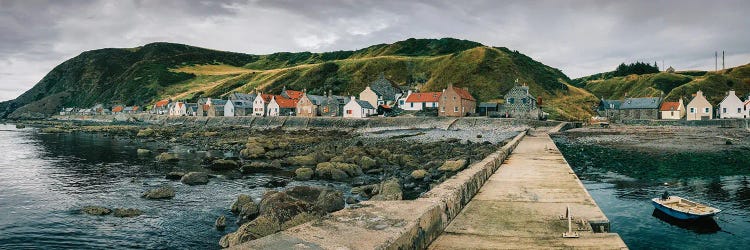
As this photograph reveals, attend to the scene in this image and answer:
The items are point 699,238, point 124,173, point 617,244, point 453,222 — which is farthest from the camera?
point 124,173

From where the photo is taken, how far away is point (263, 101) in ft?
376

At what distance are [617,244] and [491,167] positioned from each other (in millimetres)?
10901

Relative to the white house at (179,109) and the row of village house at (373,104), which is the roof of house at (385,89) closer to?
the row of village house at (373,104)

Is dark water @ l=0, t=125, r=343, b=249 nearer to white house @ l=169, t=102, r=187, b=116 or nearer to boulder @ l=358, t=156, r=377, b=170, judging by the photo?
boulder @ l=358, t=156, r=377, b=170

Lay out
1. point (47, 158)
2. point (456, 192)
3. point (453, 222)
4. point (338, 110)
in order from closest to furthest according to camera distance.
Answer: point (453, 222) → point (456, 192) → point (47, 158) → point (338, 110)

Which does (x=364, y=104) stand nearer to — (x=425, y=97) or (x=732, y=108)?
(x=425, y=97)

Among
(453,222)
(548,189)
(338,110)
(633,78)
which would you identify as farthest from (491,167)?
(633,78)

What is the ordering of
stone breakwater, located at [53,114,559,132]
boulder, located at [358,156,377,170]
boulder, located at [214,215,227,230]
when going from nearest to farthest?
boulder, located at [214,215,227,230]
boulder, located at [358,156,377,170]
stone breakwater, located at [53,114,559,132]

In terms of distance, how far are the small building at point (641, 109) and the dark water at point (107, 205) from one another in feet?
299

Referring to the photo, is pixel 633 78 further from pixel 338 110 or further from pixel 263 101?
pixel 263 101

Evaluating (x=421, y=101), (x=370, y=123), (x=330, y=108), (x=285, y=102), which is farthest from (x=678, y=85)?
(x=285, y=102)

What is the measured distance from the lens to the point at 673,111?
9281cm

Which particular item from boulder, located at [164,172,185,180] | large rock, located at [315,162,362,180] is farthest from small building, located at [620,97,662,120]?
boulder, located at [164,172,185,180]

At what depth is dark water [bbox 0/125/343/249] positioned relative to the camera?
15488 mm
